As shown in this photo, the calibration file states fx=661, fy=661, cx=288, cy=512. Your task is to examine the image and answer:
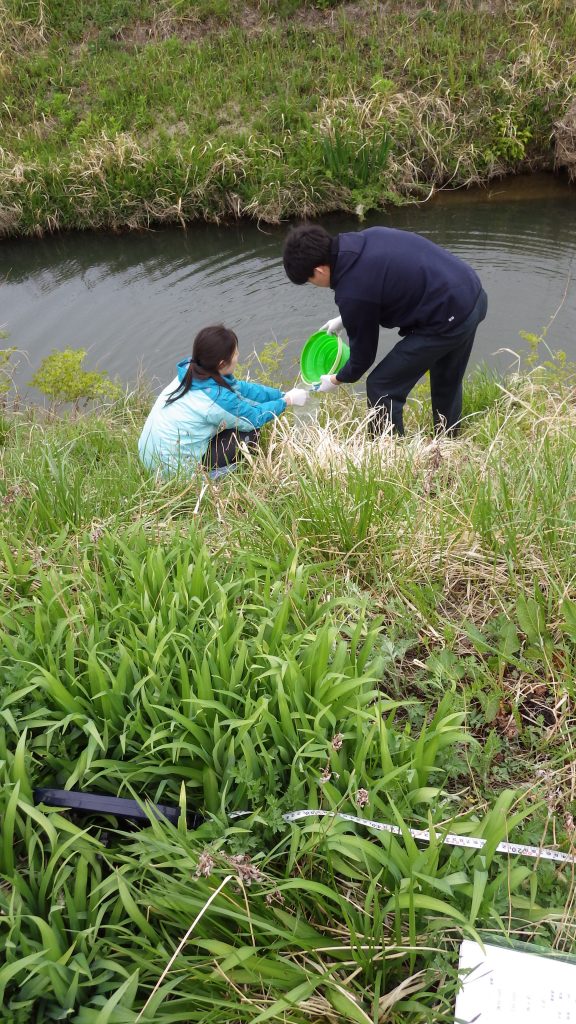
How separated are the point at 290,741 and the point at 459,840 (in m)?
0.46

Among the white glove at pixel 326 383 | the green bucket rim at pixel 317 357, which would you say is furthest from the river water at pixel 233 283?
the white glove at pixel 326 383

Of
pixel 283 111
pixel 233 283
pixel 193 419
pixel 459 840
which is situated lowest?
pixel 459 840

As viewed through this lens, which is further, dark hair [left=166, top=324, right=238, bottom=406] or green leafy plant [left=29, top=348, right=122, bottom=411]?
green leafy plant [left=29, top=348, right=122, bottom=411]

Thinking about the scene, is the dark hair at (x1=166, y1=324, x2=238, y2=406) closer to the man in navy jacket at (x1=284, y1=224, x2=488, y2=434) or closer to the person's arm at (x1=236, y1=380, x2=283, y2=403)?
the person's arm at (x1=236, y1=380, x2=283, y2=403)

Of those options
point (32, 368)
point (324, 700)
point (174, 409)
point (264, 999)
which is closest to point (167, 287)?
point (32, 368)

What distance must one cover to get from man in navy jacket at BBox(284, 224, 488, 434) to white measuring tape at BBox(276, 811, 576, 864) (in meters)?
2.59

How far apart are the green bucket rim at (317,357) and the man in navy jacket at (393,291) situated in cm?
40

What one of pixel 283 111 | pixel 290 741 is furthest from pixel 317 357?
pixel 283 111

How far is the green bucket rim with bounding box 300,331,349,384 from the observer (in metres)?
4.46

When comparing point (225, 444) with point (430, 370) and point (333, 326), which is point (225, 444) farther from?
point (430, 370)

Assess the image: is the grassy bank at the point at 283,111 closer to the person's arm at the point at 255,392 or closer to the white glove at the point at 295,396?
the white glove at the point at 295,396

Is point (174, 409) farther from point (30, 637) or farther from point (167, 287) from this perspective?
point (167, 287)

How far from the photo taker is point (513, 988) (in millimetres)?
1372

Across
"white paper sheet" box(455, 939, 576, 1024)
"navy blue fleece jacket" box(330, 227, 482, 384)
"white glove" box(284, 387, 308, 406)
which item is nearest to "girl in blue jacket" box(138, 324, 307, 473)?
"white glove" box(284, 387, 308, 406)
